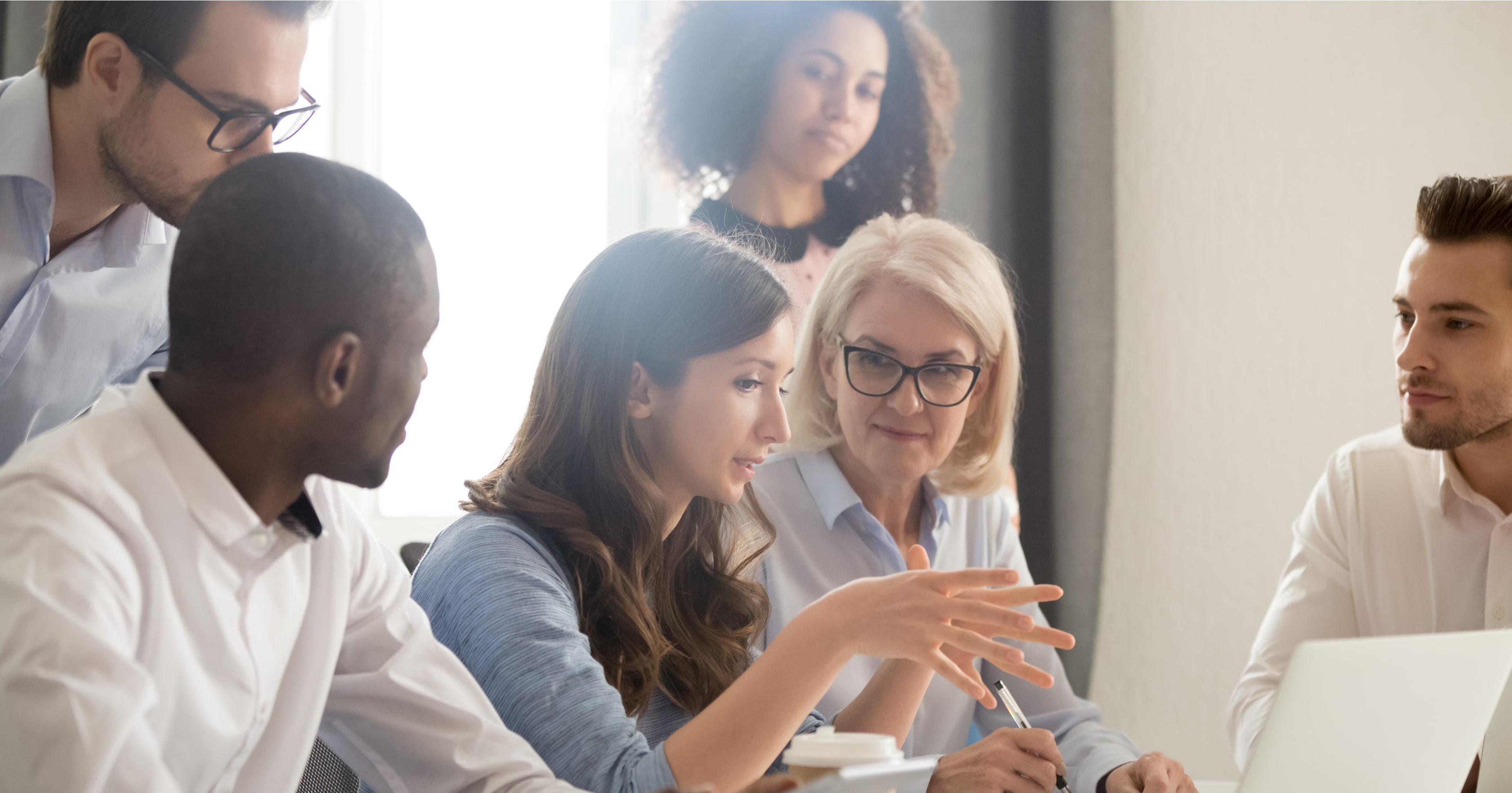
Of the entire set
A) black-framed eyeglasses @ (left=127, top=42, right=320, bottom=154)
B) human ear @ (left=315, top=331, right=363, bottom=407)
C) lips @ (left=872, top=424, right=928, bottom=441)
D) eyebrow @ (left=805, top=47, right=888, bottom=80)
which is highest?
eyebrow @ (left=805, top=47, right=888, bottom=80)

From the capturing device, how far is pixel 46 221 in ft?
4.44

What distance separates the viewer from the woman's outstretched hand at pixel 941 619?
40.6 inches

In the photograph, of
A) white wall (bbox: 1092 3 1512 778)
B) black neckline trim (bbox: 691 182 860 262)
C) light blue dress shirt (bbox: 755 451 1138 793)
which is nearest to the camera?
light blue dress shirt (bbox: 755 451 1138 793)

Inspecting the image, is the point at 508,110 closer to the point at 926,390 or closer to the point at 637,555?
the point at 926,390

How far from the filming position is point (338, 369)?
2.60ft

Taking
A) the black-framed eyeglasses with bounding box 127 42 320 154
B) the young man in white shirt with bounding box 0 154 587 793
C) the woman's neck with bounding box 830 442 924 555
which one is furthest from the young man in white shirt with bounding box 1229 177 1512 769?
the black-framed eyeglasses with bounding box 127 42 320 154

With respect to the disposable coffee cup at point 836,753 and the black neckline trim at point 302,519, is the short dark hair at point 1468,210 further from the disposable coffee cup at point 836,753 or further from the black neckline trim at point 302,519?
the black neckline trim at point 302,519

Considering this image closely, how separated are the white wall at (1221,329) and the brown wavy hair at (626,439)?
155cm

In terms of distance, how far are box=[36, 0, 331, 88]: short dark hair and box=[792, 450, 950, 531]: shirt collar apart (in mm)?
957

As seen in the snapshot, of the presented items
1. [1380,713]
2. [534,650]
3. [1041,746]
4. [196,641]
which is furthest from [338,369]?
[1380,713]

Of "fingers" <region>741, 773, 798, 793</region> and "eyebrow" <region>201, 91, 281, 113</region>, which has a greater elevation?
"eyebrow" <region>201, 91, 281, 113</region>

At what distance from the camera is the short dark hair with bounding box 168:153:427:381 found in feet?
2.49

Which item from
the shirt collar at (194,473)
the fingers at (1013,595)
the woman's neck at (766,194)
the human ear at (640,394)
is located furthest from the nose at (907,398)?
the shirt collar at (194,473)

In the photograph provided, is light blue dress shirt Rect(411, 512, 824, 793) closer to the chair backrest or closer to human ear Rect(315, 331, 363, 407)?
the chair backrest
